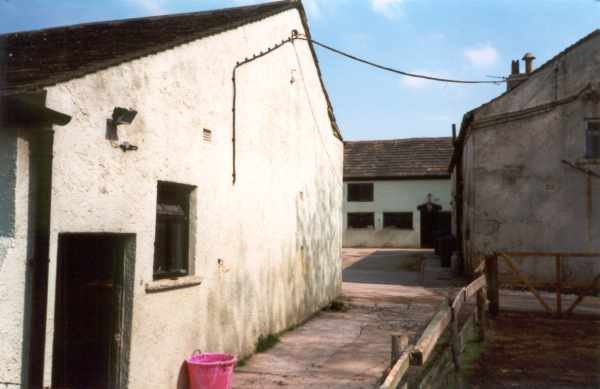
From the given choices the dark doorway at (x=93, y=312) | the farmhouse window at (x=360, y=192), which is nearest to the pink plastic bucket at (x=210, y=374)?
the dark doorway at (x=93, y=312)

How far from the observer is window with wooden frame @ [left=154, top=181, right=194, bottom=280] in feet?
20.5

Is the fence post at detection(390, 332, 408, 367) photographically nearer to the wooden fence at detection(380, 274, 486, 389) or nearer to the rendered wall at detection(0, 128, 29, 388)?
the wooden fence at detection(380, 274, 486, 389)

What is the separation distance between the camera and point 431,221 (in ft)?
111

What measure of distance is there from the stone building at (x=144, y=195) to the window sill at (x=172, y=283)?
3 cm

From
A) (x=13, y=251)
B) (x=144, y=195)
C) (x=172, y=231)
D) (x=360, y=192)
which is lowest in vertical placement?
(x=13, y=251)

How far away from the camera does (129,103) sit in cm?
534

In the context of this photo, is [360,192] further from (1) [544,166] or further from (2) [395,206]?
(1) [544,166]

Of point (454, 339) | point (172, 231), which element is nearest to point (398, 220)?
point (454, 339)

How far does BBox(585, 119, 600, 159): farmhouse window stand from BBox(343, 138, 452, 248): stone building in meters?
17.6

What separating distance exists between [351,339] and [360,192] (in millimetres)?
26266

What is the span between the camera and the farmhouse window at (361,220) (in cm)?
3516

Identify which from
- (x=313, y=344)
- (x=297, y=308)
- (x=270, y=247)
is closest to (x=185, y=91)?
(x=270, y=247)

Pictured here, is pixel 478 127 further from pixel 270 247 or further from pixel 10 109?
pixel 10 109

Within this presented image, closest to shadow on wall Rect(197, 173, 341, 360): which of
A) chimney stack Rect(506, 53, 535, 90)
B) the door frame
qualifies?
chimney stack Rect(506, 53, 535, 90)
